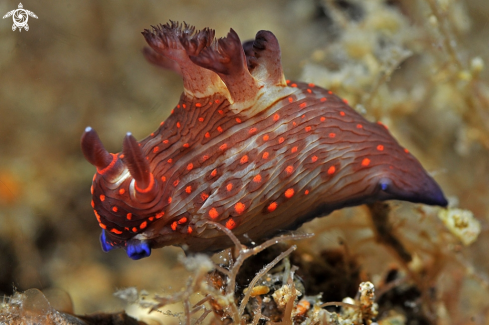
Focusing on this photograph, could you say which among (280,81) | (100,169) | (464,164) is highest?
(464,164)

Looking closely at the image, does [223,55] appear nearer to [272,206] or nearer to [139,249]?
[272,206]

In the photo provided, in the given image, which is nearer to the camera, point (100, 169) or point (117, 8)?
point (100, 169)

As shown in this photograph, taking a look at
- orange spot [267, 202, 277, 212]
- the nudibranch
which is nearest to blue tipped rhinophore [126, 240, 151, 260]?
the nudibranch

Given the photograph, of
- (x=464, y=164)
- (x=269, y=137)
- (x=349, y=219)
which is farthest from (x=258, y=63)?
(x=464, y=164)

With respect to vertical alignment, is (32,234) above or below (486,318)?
above

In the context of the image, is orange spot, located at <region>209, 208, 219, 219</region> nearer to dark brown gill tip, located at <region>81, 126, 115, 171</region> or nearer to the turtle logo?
dark brown gill tip, located at <region>81, 126, 115, 171</region>

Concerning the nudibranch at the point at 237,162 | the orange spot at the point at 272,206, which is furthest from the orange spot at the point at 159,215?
the orange spot at the point at 272,206

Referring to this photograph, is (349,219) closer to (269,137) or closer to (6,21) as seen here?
(269,137)
